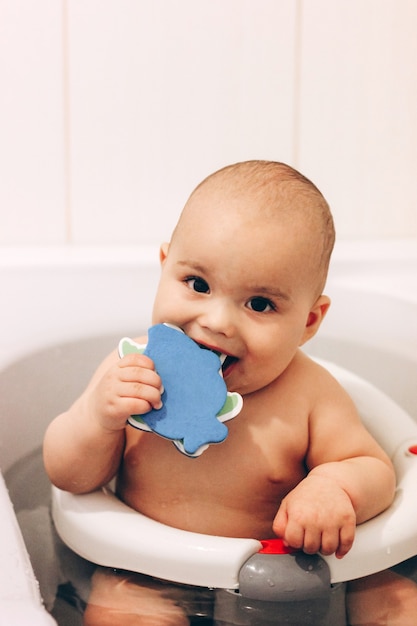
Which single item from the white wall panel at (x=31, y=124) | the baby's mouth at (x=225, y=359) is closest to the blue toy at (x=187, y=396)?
the baby's mouth at (x=225, y=359)

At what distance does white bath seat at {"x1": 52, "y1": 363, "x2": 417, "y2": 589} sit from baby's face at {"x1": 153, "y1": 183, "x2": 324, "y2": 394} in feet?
0.49

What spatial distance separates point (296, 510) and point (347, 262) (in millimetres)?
622

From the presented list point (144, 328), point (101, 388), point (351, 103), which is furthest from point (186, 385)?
point (351, 103)

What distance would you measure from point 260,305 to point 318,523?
0.20 m

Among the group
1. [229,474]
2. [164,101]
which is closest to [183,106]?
[164,101]

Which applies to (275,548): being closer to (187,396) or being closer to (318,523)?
(318,523)

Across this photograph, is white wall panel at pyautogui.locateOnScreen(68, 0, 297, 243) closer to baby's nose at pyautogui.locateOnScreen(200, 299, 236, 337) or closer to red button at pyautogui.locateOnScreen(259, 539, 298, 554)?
baby's nose at pyautogui.locateOnScreen(200, 299, 236, 337)

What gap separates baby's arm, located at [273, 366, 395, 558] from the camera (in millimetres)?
708

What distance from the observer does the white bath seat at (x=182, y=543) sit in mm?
697

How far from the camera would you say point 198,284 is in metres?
0.78

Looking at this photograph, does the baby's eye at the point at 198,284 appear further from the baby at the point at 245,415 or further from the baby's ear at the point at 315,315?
the baby's ear at the point at 315,315

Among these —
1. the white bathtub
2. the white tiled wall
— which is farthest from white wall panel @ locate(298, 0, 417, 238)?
the white bathtub

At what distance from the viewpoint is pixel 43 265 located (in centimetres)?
120

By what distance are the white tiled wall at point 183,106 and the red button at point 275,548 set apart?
2.50 ft
